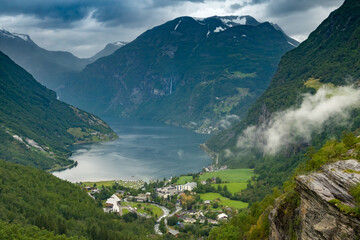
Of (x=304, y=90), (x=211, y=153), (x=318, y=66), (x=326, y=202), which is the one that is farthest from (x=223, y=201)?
(x=211, y=153)

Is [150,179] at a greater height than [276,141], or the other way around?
[276,141]

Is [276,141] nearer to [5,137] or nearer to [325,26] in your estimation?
[325,26]

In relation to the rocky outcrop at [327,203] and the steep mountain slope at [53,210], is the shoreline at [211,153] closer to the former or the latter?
the steep mountain slope at [53,210]

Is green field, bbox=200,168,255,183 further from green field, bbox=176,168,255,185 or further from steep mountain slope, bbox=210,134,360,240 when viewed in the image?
steep mountain slope, bbox=210,134,360,240

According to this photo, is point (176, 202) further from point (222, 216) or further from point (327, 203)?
point (327, 203)

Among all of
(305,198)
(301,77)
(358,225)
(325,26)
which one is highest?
(325,26)

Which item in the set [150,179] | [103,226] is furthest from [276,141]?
[103,226]

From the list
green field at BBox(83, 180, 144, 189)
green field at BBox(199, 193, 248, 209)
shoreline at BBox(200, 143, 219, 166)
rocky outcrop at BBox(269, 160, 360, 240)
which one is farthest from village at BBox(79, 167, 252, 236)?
rocky outcrop at BBox(269, 160, 360, 240)

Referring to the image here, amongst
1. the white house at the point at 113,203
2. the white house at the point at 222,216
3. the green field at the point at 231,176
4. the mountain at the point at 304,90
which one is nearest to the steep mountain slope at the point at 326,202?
the white house at the point at 222,216
